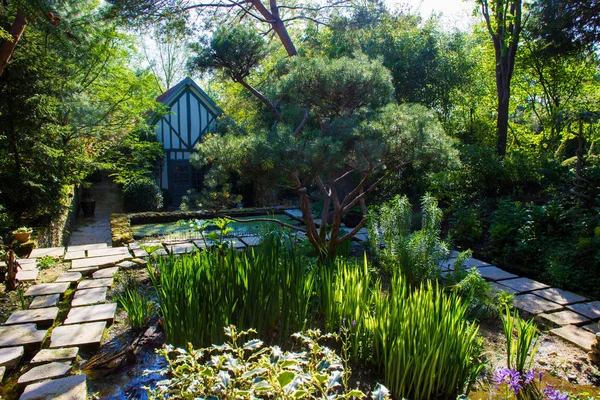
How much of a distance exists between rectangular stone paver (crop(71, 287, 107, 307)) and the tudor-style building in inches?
411

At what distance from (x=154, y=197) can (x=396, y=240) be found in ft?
31.5

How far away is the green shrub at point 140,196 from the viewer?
37.7 ft

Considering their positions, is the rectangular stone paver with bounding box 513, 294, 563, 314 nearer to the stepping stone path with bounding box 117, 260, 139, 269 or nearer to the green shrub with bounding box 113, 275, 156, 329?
the green shrub with bounding box 113, 275, 156, 329

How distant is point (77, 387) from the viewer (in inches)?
78.6

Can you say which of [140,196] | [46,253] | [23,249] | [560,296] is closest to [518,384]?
[560,296]

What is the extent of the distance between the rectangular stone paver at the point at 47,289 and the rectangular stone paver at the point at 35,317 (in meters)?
0.43

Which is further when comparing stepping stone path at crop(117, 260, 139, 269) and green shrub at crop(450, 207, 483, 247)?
green shrub at crop(450, 207, 483, 247)

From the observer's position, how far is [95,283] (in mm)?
3746

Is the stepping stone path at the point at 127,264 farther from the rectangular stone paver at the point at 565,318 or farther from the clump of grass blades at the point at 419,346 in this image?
the rectangular stone paver at the point at 565,318

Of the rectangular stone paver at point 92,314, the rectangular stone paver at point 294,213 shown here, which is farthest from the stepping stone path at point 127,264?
the rectangular stone paver at point 294,213

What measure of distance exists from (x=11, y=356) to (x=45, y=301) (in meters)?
0.98

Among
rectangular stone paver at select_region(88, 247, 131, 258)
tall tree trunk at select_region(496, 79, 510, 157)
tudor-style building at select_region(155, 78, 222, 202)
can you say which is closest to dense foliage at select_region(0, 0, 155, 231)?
rectangular stone paver at select_region(88, 247, 131, 258)

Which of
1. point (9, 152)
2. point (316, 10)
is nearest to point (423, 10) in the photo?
point (316, 10)

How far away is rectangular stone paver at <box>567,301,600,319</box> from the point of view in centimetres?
318
